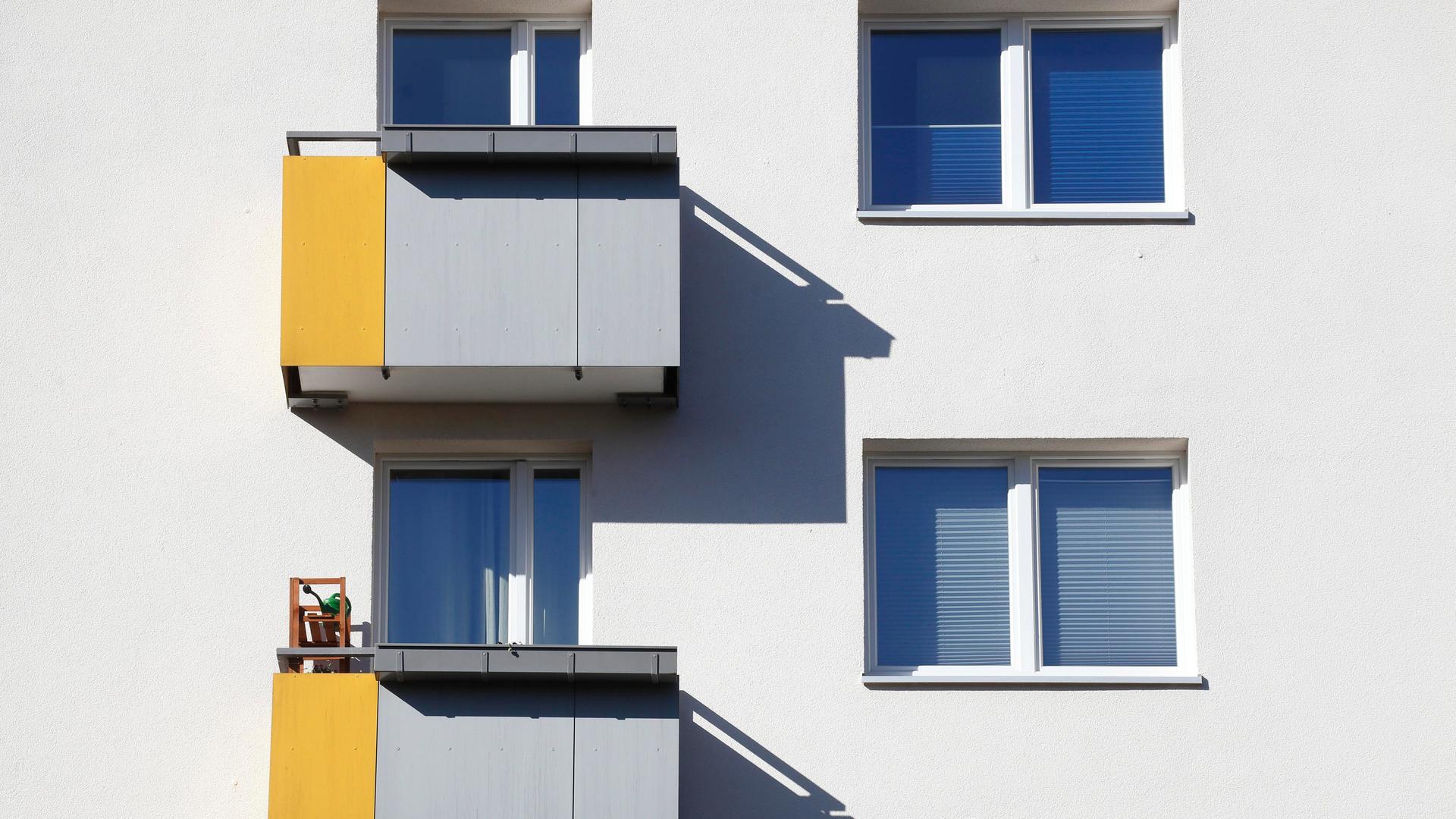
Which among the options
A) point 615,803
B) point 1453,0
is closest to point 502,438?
point 615,803

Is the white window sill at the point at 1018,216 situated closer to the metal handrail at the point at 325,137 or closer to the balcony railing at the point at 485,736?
the metal handrail at the point at 325,137

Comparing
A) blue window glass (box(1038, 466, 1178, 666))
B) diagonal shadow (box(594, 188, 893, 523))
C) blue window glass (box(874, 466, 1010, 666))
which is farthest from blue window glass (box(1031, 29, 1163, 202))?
blue window glass (box(874, 466, 1010, 666))

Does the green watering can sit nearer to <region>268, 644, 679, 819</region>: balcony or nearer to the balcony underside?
<region>268, 644, 679, 819</region>: balcony

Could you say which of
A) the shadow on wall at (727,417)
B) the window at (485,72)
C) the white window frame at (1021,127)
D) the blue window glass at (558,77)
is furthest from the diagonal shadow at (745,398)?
the window at (485,72)

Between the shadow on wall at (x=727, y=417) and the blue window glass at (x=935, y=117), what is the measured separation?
1001 millimetres

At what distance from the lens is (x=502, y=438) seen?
11.2 metres

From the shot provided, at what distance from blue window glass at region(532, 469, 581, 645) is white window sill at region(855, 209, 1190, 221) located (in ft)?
7.89

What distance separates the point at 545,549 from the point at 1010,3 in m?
4.40

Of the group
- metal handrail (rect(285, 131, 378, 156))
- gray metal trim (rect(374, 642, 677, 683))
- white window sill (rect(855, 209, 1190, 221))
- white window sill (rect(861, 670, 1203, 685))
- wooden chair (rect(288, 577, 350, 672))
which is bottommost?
white window sill (rect(861, 670, 1203, 685))

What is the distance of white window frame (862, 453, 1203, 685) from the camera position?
1100 centimetres

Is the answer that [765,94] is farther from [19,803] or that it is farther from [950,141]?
[19,803]

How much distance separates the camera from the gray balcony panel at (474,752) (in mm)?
9977

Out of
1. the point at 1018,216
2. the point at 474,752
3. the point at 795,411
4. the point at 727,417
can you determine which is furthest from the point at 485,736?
the point at 1018,216

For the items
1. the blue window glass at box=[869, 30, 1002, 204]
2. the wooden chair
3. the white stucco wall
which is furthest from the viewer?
the blue window glass at box=[869, 30, 1002, 204]
